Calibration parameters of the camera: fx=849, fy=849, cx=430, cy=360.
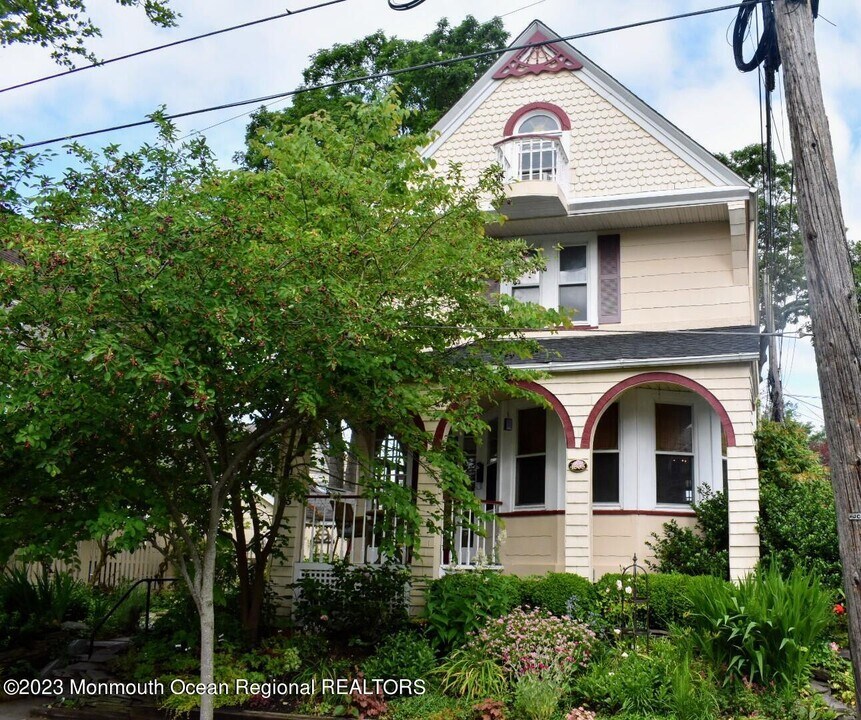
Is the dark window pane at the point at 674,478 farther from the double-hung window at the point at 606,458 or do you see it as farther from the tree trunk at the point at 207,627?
the tree trunk at the point at 207,627

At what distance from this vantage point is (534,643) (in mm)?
9812

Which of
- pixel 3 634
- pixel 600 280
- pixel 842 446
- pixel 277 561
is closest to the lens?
pixel 842 446

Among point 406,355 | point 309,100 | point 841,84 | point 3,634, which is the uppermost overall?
point 309,100

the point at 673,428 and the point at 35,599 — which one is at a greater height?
the point at 673,428

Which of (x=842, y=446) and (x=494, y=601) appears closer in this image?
(x=842, y=446)

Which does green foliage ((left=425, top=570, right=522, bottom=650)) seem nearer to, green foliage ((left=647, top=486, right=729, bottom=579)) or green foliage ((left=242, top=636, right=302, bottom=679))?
green foliage ((left=242, top=636, right=302, bottom=679))

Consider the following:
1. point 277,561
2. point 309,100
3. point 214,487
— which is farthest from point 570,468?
point 309,100

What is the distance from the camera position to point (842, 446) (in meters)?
6.06

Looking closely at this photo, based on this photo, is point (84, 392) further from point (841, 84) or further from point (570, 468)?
point (841, 84)

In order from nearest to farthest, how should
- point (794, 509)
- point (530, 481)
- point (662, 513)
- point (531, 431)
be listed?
1. point (794, 509)
2. point (662, 513)
3. point (530, 481)
4. point (531, 431)

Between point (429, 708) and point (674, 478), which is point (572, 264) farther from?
point (429, 708)

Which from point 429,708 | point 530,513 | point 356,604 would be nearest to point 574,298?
point 530,513

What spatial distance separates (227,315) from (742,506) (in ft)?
26.1

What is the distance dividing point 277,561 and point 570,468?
482cm
